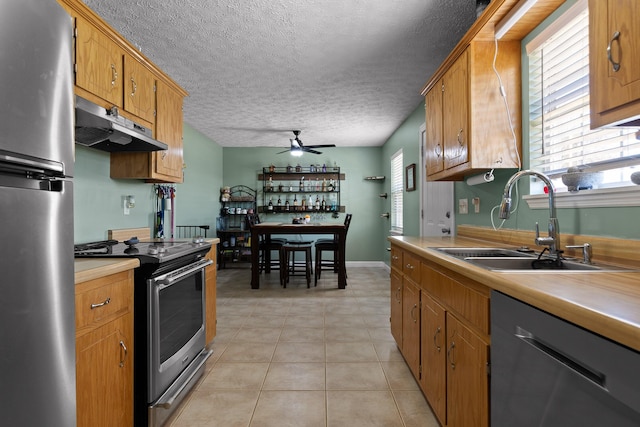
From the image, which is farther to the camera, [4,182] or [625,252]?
[625,252]

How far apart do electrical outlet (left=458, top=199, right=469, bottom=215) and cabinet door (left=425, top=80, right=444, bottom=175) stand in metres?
0.41

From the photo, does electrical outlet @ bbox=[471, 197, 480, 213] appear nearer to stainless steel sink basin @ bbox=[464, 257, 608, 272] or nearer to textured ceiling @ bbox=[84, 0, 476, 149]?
stainless steel sink basin @ bbox=[464, 257, 608, 272]

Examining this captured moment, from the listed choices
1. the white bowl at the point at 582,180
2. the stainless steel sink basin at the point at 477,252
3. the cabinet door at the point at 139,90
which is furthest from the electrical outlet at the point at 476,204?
the cabinet door at the point at 139,90

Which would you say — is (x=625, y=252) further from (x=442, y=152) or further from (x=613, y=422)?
(x=442, y=152)

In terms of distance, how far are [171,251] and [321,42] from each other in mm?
1950

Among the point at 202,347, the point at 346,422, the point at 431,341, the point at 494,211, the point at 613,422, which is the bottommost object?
the point at 346,422

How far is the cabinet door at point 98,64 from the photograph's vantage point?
176 cm

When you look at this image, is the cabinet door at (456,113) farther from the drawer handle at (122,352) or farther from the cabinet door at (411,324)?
the drawer handle at (122,352)

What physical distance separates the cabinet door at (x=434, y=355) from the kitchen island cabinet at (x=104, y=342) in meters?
1.46

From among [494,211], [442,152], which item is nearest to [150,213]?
[442,152]

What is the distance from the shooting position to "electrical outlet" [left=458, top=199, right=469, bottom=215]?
2825 millimetres

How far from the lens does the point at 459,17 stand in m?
2.27

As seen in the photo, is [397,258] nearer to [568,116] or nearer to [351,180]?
[568,116]

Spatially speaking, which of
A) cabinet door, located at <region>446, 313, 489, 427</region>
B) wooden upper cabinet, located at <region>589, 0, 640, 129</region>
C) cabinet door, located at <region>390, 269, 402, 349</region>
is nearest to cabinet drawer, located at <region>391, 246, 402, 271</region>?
cabinet door, located at <region>390, 269, 402, 349</region>
